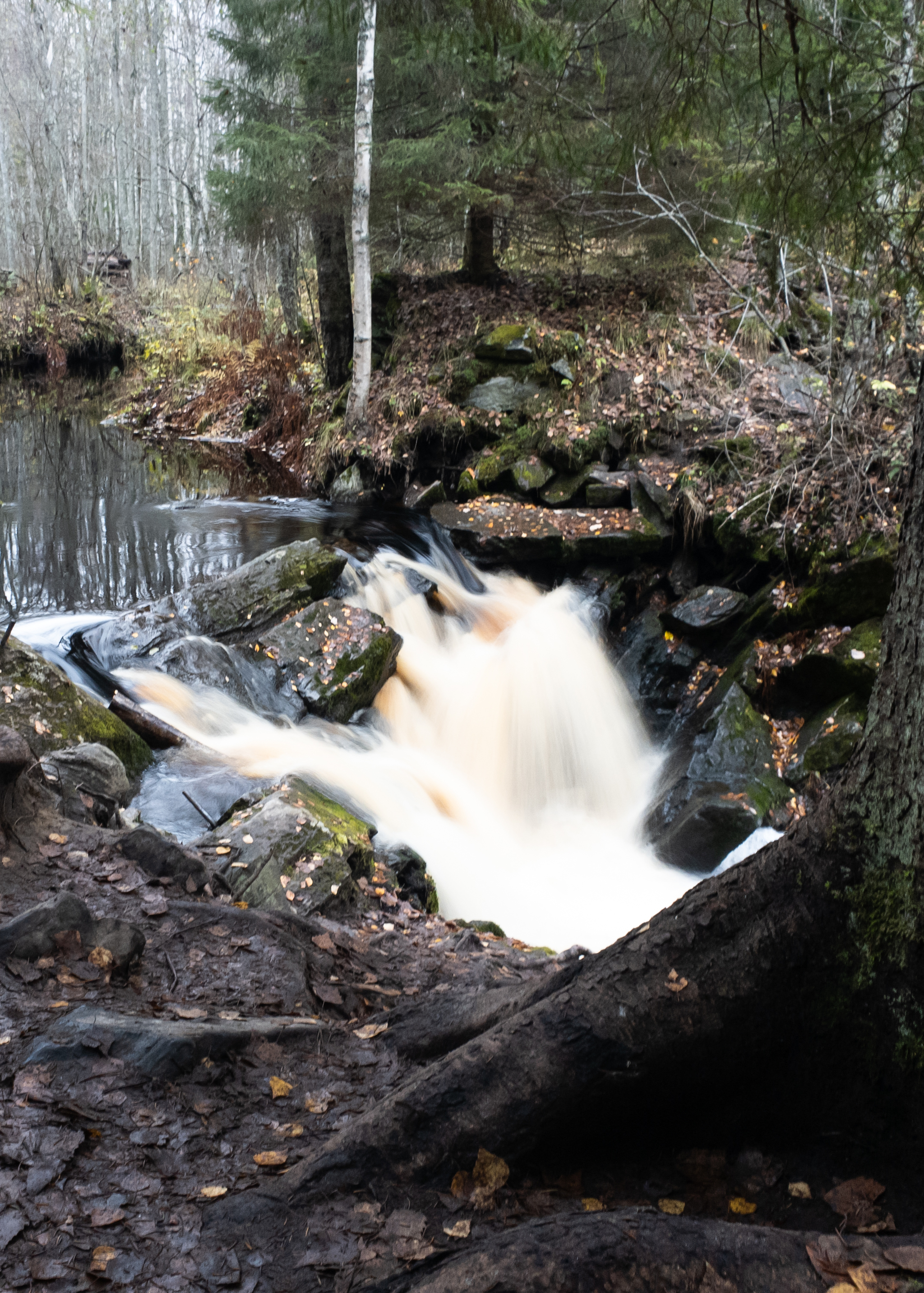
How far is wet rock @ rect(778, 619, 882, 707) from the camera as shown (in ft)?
23.7

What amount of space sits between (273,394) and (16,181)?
2545cm

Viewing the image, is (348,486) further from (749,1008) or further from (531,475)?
(749,1008)

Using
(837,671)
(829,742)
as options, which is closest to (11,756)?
(829,742)

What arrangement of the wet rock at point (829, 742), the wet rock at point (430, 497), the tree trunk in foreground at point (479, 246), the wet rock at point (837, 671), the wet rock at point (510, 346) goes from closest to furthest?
the wet rock at point (829, 742) < the wet rock at point (837, 671) < the wet rock at point (430, 497) < the wet rock at point (510, 346) < the tree trunk in foreground at point (479, 246)

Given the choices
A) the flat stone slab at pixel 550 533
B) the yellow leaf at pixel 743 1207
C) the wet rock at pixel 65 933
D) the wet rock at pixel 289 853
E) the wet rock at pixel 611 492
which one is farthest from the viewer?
the wet rock at pixel 611 492

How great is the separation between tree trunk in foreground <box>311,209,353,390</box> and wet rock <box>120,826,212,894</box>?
502 inches

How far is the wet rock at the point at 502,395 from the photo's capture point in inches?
494

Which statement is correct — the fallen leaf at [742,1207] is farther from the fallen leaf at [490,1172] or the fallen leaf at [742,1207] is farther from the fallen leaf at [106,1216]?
the fallen leaf at [106,1216]

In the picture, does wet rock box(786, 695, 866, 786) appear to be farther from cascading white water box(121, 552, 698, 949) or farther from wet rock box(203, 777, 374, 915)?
wet rock box(203, 777, 374, 915)

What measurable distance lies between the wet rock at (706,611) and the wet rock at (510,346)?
18.8 ft

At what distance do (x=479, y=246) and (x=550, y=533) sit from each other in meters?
7.00

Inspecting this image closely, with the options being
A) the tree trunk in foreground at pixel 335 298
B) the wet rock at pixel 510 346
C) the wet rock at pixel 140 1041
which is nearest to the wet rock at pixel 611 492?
the wet rock at pixel 510 346

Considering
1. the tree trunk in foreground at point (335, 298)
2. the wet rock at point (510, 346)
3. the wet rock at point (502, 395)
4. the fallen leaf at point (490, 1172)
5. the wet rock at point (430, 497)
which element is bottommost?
the fallen leaf at point (490, 1172)

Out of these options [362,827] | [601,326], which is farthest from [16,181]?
[362,827]
